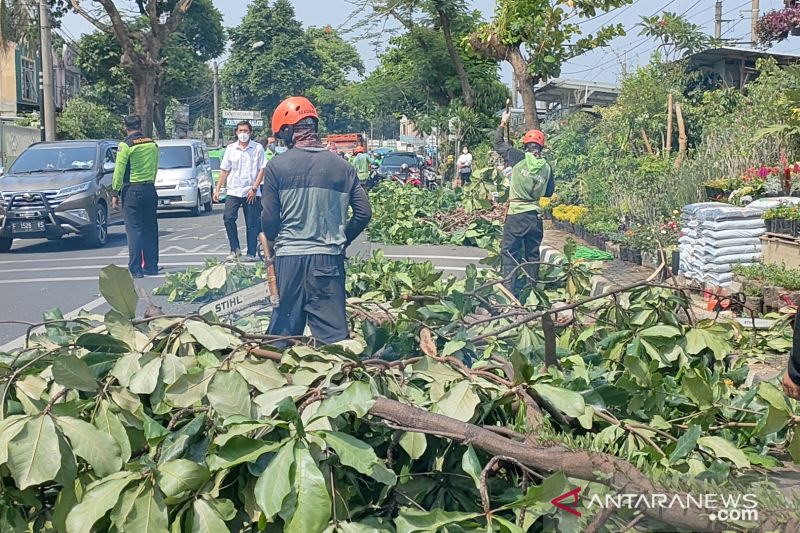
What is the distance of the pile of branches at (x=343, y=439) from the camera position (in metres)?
2.65

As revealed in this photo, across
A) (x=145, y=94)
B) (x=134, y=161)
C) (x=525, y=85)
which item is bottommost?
(x=134, y=161)

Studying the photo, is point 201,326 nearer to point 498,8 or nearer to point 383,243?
point 383,243

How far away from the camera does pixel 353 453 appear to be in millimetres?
2662

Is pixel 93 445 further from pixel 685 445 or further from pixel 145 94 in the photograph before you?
pixel 145 94

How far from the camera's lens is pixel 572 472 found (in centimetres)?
277

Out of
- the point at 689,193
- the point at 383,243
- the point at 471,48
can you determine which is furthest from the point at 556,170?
the point at 689,193

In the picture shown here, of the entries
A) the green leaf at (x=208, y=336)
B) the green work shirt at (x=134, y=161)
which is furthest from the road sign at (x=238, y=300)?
the green work shirt at (x=134, y=161)

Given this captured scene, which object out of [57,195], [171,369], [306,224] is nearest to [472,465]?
[171,369]

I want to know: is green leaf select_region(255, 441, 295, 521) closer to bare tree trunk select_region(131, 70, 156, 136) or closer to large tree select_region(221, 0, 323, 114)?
bare tree trunk select_region(131, 70, 156, 136)

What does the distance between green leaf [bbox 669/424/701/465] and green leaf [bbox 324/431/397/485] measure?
92 cm

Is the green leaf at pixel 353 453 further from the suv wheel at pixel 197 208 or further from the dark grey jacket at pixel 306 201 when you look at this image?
the suv wheel at pixel 197 208

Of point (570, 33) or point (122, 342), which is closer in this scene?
point (122, 342)

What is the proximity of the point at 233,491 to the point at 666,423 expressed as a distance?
1.59 meters

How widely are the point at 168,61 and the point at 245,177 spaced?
99.4ft
